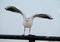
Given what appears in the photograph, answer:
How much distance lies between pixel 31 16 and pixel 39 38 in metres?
2.40

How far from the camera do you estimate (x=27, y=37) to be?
0.70 metres

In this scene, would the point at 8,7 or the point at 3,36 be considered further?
the point at 8,7

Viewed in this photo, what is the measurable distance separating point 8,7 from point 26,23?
140cm

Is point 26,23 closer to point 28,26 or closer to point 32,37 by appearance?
point 28,26

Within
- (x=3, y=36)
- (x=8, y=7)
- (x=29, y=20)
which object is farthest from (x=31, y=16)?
(x=3, y=36)

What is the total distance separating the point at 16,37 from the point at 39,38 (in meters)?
0.11

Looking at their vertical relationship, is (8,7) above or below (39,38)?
above

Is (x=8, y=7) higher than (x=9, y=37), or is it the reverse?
(x=8, y=7)

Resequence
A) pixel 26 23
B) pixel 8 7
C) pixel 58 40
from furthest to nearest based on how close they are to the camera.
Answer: pixel 26 23 → pixel 8 7 → pixel 58 40

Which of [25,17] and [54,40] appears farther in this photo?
[25,17]

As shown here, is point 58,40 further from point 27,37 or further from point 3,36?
point 3,36

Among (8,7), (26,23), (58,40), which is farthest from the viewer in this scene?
(26,23)

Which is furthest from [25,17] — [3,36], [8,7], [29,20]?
[3,36]

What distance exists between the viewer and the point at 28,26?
299 cm
